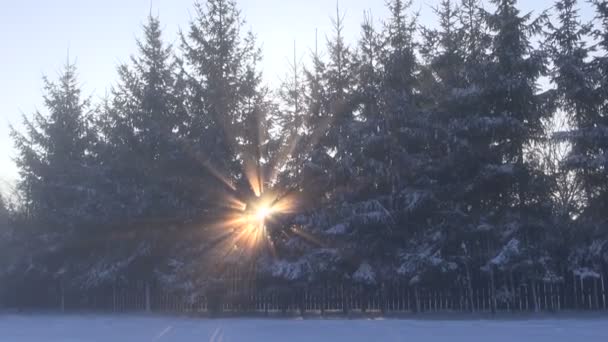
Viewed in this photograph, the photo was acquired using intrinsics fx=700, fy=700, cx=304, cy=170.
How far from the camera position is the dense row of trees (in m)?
19.9

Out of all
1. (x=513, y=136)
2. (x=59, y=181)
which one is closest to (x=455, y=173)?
(x=513, y=136)

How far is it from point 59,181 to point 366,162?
13232 mm

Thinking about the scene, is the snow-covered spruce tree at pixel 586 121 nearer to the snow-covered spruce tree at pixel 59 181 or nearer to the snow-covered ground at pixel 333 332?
the snow-covered ground at pixel 333 332

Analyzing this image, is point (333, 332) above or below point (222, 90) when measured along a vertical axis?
below

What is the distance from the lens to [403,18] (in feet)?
74.9

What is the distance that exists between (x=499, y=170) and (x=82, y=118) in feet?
60.8

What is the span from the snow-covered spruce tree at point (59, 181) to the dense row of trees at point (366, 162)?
0.19 metres

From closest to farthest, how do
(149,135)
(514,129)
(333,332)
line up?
(333,332), (514,129), (149,135)

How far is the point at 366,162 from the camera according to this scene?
818 inches

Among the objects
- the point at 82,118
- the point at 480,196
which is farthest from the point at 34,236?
the point at 480,196

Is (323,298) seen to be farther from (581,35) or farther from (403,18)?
(581,35)

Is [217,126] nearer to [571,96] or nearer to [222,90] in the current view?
[222,90]

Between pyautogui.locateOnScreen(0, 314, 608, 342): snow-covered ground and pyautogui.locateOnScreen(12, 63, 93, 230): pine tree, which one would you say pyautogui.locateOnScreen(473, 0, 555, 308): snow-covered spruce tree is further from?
pyautogui.locateOnScreen(12, 63, 93, 230): pine tree

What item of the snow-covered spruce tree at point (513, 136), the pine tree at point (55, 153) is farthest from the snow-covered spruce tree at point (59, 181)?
the snow-covered spruce tree at point (513, 136)
